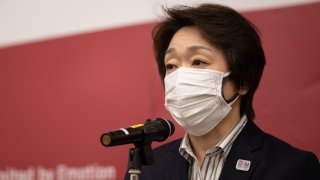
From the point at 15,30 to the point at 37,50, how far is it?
30cm

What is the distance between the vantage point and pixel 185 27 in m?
2.28

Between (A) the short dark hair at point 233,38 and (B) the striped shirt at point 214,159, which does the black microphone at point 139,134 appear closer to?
(B) the striped shirt at point 214,159

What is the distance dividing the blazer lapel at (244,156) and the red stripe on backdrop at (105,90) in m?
0.44

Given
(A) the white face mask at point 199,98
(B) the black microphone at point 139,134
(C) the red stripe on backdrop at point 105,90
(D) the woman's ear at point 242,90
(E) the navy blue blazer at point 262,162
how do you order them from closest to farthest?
(B) the black microphone at point 139,134, (E) the navy blue blazer at point 262,162, (A) the white face mask at point 199,98, (D) the woman's ear at point 242,90, (C) the red stripe on backdrop at point 105,90

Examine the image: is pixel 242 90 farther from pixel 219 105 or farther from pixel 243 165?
pixel 243 165

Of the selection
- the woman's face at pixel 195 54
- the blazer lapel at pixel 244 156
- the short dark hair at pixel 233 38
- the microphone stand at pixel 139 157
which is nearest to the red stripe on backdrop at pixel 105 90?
the short dark hair at pixel 233 38

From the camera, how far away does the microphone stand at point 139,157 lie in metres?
1.62

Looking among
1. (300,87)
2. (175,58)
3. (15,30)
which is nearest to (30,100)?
(15,30)

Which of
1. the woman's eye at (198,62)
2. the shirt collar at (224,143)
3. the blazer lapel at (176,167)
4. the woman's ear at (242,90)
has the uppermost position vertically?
the woman's eye at (198,62)

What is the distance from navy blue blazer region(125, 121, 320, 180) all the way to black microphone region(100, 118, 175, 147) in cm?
41

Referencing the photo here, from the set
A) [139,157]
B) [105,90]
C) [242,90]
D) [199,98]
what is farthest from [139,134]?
[105,90]

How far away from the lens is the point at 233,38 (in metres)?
2.16

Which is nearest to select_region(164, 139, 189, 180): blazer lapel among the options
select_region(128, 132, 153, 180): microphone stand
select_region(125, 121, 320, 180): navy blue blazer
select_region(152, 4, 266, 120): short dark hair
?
select_region(125, 121, 320, 180): navy blue blazer

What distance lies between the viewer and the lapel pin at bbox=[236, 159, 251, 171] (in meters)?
2.03
